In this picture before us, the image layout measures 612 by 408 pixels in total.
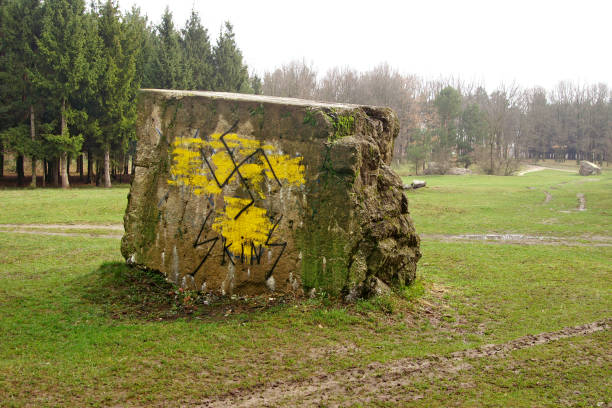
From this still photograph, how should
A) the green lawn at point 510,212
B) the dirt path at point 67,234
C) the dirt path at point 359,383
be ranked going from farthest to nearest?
the green lawn at point 510,212 < the dirt path at point 67,234 < the dirt path at point 359,383

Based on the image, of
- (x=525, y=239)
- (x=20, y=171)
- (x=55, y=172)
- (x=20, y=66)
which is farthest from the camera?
(x=55, y=172)

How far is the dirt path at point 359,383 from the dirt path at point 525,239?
10.4 metres

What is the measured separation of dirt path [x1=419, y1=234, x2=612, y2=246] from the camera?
1648 cm

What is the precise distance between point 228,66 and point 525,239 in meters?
34.9

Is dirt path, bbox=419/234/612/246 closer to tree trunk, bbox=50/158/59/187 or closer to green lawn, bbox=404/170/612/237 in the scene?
green lawn, bbox=404/170/612/237

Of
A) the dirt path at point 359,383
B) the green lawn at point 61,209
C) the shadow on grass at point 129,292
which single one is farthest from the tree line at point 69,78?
the dirt path at point 359,383

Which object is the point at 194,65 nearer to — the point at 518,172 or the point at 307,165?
the point at 307,165

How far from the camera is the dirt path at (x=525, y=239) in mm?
16484

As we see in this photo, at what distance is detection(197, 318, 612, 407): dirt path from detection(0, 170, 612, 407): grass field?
24 millimetres

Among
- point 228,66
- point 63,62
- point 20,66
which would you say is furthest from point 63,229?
point 228,66

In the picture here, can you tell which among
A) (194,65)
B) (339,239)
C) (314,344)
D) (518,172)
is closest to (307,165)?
(339,239)

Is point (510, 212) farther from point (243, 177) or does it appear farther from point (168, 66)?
point (168, 66)

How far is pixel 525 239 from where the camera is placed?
1716 cm

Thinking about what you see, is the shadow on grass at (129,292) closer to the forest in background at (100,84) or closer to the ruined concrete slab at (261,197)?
the ruined concrete slab at (261,197)
